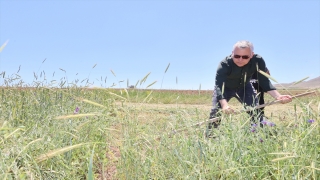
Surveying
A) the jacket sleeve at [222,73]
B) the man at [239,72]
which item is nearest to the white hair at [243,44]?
the man at [239,72]

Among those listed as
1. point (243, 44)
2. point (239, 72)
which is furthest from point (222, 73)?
point (243, 44)

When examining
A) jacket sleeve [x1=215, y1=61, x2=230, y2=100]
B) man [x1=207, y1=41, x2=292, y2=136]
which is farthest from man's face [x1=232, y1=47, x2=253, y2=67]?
jacket sleeve [x1=215, y1=61, x2=230, y2=100]

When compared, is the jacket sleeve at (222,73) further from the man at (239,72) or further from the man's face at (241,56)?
the man's face at (241,56)

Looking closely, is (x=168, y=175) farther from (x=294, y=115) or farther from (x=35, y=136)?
(x=35, y=136)

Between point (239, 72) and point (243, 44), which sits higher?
point (243, 44)

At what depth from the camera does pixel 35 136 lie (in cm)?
267

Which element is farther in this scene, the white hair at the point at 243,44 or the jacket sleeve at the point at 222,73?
the jacket sleeve at the point at 222,73

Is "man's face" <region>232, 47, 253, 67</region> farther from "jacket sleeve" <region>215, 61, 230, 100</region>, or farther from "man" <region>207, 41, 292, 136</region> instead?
"jacket sleeve" <region>215, 61, 230, 100</region>

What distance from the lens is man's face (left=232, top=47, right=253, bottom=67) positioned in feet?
12.2

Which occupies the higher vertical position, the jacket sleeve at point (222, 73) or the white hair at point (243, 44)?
the white hair at point (243, 44)

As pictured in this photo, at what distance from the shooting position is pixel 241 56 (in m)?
3.74

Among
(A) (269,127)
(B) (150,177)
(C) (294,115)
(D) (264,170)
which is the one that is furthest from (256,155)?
(B) (150,177)

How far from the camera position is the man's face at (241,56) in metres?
3.72

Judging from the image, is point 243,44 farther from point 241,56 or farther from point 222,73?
point 222,73
